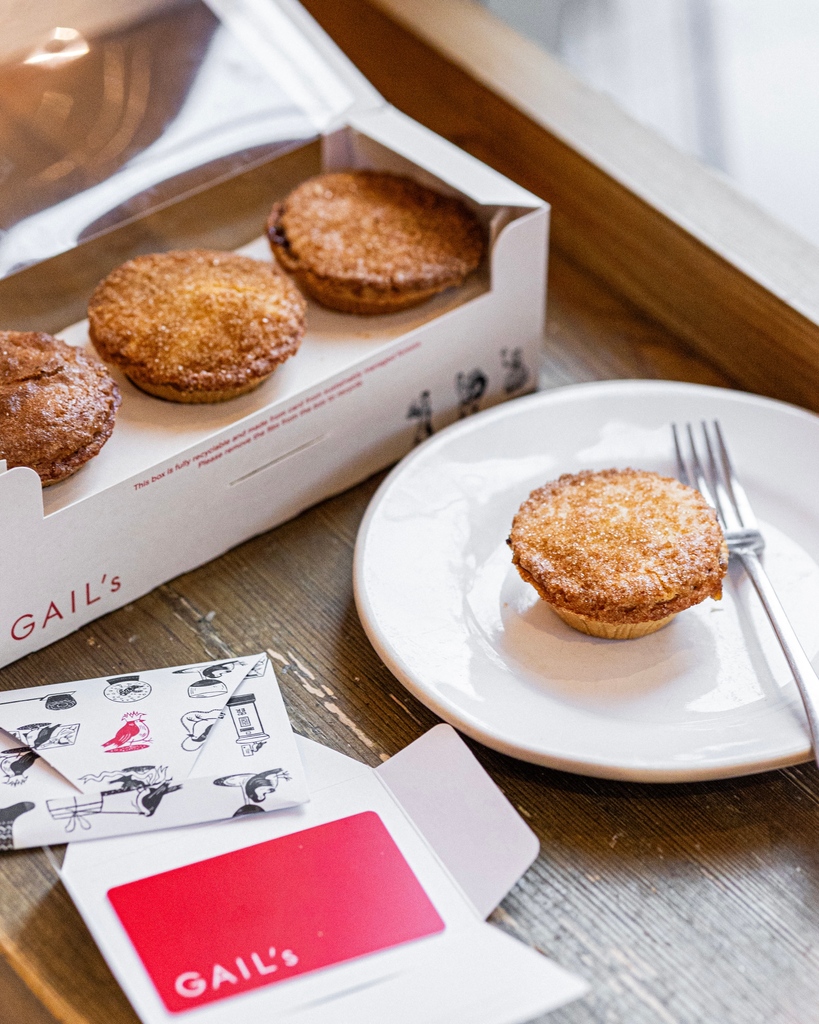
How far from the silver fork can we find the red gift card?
403 millimetres

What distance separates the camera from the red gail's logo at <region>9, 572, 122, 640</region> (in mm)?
1097

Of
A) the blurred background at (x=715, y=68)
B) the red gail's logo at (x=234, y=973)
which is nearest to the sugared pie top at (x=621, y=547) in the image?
the red gail's logo at (x=234, y=973)

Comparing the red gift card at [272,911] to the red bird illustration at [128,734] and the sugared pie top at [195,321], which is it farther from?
the sugared pie top at [195,321]

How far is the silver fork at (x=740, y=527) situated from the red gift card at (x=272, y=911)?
403 mm

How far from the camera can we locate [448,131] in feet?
5.80

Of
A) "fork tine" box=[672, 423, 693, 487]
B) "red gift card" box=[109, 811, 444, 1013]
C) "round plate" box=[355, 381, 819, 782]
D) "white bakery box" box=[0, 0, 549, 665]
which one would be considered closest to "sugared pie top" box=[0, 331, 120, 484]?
"white bakery box" box=[0, 0, 549, 665]

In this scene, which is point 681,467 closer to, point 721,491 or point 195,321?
point 721,491

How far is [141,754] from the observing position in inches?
38.8

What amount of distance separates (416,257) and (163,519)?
0.45 m

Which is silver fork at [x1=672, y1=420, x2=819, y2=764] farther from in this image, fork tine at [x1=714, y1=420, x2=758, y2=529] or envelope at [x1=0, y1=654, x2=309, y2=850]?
envelope at [x1=0, y1=654, x2=309, y2=850]

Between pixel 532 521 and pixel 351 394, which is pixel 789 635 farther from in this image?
pixel 351 394

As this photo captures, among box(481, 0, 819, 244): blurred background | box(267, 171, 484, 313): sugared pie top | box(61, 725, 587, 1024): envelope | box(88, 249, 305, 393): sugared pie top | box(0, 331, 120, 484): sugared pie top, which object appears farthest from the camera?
box(481, 0, 819, 244): blurred background

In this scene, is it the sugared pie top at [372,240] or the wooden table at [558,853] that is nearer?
the wooden table at [558,853]

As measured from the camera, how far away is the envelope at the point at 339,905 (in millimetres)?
831
